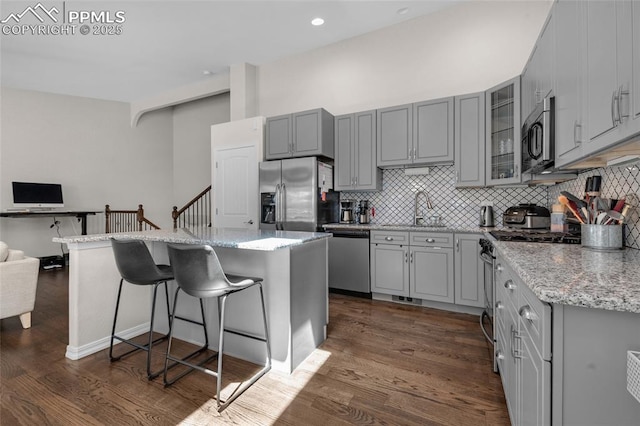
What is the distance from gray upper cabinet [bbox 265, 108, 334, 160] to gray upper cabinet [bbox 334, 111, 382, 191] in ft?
0.49

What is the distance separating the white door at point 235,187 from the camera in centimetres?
460

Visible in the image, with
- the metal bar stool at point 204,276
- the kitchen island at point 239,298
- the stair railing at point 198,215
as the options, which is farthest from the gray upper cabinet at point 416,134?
the stair railing at point 198,215

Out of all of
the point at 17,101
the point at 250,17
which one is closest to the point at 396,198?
the point at 250,17

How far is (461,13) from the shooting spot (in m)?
3.80

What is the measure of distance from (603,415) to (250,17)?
15.7ft

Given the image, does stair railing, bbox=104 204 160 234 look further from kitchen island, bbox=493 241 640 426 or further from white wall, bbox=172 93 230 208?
kitchen island, bbox=493 241 640 426

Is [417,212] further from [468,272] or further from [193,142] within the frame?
[193,142]

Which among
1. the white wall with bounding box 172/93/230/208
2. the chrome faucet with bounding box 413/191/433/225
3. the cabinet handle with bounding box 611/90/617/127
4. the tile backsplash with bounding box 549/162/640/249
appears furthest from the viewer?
the white wall with bounding box 172/93/230/208

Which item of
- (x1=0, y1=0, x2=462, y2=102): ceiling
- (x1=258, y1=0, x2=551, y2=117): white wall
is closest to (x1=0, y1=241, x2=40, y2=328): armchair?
(x1=0, y1=0, x2=462, y2=102): ceiling

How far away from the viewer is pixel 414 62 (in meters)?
4.12

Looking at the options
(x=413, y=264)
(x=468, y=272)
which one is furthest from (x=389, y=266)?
(x=468, y=272)

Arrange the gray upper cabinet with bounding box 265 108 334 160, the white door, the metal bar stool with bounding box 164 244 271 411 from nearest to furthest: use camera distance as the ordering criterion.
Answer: the metal bar stool with bounding box 164 244 271 411 < the gray upper cabinet with bounding box 265 108 334 160 < the white door

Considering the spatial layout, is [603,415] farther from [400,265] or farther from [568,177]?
[400,265]

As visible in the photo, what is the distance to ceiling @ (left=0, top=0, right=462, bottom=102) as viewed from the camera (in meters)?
3.80
